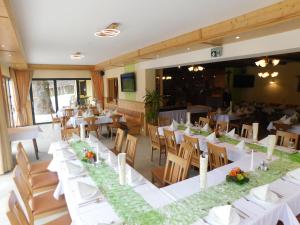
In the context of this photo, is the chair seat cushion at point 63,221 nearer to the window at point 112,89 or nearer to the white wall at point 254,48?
the white wall at point 254,48

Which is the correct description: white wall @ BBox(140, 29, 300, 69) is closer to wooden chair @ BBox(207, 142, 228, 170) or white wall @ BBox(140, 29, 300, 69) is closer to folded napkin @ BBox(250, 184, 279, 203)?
wooden chair @ BBox(207, 142, 228, 170)

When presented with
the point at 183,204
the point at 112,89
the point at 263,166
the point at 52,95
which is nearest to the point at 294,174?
the point at 263,166

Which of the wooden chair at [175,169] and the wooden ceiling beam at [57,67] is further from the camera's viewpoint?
the wooden ceiling beam at [57,67]

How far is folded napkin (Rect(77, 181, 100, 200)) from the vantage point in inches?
75.1

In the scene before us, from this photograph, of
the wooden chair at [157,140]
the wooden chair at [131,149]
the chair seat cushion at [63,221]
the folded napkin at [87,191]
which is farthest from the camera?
the wooden chair at [157,140]

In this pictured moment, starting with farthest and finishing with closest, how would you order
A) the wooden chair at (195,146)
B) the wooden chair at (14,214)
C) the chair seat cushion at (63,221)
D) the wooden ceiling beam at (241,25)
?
the wooden chair at (195,146)
the wooden ceiling beam at (241,25)
the chair seat cushion at (63,221)
the wooden chair at (14,214)

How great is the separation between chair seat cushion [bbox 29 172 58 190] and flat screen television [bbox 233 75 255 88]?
10937 millimetres

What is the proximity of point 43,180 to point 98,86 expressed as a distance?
29.2ft

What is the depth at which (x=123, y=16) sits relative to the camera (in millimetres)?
3270

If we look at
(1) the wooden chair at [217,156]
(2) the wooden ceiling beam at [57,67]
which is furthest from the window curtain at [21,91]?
(1) the wooden chair at [217,156]

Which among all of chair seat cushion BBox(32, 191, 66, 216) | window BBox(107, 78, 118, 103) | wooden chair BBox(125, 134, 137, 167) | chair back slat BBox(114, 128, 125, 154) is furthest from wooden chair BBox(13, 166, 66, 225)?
window BBox(107, 78, 118, 103)

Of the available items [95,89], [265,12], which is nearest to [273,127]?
[265,12]

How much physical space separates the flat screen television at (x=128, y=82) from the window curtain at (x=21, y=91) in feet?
14.7

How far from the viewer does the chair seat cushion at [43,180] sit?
287 centimetres
